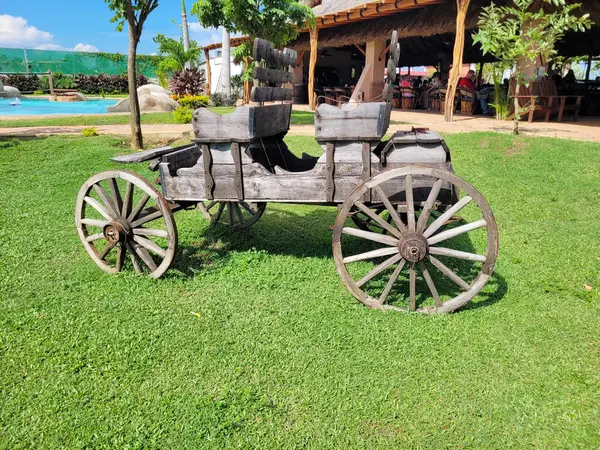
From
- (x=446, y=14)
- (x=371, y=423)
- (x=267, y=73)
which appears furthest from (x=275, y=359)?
(x=446, y=14)

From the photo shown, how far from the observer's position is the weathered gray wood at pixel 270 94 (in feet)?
11.3

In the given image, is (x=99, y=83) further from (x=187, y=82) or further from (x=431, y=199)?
(x=431, y=199)

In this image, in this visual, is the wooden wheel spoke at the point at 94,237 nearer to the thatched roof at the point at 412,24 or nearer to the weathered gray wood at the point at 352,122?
the weathered gray wood at the point at 352,122

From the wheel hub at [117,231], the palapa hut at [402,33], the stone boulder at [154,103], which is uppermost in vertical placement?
the palapa hut at [402,33]

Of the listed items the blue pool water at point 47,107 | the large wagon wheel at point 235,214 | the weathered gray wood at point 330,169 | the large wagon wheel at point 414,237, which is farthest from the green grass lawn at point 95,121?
the large wagon wheel at point 414,237

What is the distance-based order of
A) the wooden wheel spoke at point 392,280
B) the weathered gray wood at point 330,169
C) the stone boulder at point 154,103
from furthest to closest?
the stone boulder at point 154,103, the weathered gray wood at point 330,169, the wooden wheel spoke at point 392,280

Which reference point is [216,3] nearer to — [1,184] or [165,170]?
[1,184]

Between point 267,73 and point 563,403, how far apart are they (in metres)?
2.94

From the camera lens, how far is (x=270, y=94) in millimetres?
3740

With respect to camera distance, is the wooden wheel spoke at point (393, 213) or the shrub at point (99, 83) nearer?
the wooden wheel spoke at point (393, 213)

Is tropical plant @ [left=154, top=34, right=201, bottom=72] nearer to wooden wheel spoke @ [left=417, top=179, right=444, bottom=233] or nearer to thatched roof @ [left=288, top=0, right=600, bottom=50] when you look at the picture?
thatched roof @ [left=288, top=0, right=600, bottom=50]

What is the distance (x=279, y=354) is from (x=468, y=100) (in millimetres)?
13024

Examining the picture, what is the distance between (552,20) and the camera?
784 cm

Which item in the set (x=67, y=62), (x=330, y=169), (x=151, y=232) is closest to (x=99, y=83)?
(x=67, y=62)
